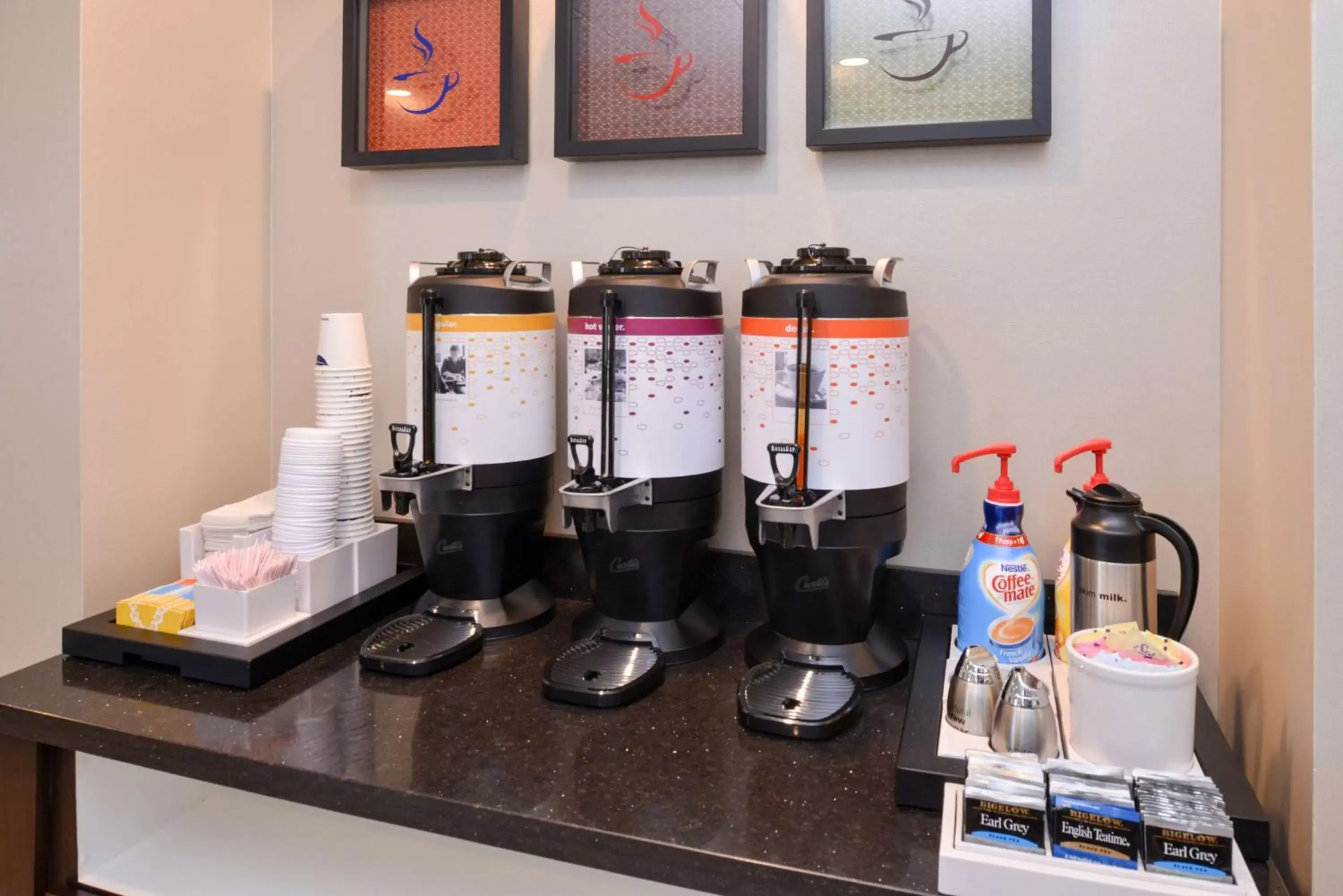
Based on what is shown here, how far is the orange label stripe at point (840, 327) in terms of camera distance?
1.16m

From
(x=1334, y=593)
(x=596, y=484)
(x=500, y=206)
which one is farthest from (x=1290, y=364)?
(x=500, y=206)

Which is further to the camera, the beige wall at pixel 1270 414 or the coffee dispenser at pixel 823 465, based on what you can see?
the coffee dispenser at pixel 823 465

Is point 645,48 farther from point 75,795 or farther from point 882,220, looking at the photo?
point 75,795

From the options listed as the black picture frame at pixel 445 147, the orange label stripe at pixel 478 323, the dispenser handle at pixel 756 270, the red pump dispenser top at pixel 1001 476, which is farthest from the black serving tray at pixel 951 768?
the black picture frame at pixel 445 147

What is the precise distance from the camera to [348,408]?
1500mm

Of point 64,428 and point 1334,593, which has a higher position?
point 64,428

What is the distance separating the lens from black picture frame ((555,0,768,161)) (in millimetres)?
1431

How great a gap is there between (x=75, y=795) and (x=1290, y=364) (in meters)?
1.44

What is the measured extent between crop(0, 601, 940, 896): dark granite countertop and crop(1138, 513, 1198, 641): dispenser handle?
1.08 ft

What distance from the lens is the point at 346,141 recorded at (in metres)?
1.65

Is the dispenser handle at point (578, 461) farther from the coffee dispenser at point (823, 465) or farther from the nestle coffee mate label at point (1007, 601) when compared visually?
the nestle coffee mate label at point (1007, 601)

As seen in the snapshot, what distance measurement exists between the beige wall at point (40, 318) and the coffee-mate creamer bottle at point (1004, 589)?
4.15ft

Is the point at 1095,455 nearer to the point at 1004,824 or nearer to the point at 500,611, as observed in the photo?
the point at 1004,824

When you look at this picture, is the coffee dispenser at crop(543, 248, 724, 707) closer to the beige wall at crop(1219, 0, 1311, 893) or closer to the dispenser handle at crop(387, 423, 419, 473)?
the dispenser handle at crop(387, 423, 419, 473)
